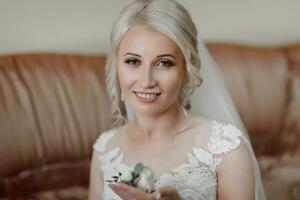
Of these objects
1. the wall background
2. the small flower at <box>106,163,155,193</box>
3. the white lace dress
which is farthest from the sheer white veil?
the wall background

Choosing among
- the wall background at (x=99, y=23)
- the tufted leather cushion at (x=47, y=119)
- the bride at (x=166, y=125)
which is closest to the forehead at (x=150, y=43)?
the bride at (x=166, y=125)

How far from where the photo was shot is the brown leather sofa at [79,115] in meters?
1.74

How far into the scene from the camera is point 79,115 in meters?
1.83

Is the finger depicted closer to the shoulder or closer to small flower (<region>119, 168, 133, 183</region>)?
small flower (<region>119, 168, 133, 183</region>)

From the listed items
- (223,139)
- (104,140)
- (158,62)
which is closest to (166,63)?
(158,62)

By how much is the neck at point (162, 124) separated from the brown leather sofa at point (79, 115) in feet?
1.32

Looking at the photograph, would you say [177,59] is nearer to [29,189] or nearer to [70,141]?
[70,141]

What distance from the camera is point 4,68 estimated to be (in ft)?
5.87

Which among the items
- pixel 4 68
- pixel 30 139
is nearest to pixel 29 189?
pixel 30 139

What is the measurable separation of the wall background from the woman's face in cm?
70

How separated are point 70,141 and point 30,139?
0.13 metres

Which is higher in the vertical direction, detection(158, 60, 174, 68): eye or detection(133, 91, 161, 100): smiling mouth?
detection(158, 60, 174, 68): eye

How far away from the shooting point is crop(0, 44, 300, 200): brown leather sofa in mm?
1743

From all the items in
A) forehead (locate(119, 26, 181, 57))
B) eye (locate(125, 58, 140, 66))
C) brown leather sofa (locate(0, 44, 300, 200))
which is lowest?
brown leather sofa (locate(0, 44, 300, 200))
